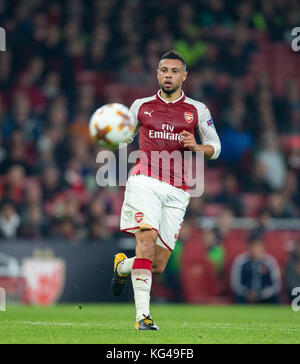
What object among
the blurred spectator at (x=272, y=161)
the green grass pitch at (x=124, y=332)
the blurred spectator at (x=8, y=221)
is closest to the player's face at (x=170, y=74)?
the green grass pitch at (x=124, y=332)

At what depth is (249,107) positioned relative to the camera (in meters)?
18.1

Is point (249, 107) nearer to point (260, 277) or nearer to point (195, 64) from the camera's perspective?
point (195, 64)

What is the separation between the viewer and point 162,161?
8.24 meters

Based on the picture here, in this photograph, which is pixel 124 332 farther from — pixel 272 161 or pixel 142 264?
pixel 272 161

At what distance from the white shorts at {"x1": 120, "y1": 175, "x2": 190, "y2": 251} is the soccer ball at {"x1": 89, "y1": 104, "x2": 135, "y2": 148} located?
20.5 inches

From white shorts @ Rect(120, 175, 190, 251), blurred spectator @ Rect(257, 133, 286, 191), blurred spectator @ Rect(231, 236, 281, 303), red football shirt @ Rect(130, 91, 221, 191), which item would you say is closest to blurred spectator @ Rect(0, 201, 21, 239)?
blurred spectator @ Rect(231, 236, 281, 303)

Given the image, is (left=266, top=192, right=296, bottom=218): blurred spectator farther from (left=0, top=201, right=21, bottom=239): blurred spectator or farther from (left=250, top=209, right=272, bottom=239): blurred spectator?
(left=0, top=201, right=21, bottom=239): blurred spectator

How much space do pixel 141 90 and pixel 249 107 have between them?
225 cm

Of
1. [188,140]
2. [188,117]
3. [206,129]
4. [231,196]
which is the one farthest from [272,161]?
[188,140]

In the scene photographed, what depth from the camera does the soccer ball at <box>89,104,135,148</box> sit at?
7691mm

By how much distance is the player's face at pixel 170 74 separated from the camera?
8242 mm

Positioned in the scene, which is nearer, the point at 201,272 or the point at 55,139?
the point at 201,272
